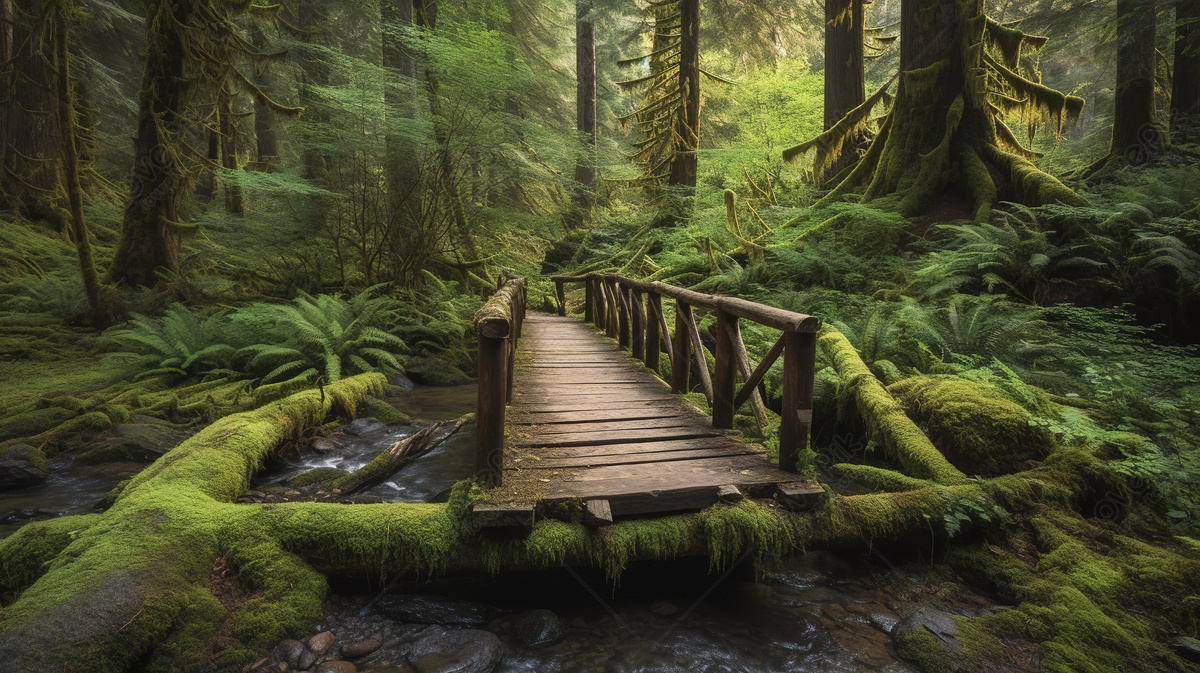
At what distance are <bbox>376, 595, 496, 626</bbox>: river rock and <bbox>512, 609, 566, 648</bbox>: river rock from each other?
0.76ft

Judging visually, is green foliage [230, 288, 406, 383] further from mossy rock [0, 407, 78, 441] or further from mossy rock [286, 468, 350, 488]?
mossy rock [286, 468, 350, 488]

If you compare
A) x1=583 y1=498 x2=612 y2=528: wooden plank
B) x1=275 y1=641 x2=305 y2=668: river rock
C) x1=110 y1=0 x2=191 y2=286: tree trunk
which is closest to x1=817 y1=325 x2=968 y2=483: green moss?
x1=583 y1=498 x2=612 y2=528: wooden plank

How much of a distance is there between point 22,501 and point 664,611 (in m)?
5.21

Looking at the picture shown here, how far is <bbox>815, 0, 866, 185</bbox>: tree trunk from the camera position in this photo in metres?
10.3

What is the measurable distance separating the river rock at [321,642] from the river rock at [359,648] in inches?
3.4

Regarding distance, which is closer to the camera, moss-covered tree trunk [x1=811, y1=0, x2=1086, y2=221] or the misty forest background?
the misty forest background

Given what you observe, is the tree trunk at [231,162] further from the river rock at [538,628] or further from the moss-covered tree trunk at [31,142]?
the river rock at [538,628]

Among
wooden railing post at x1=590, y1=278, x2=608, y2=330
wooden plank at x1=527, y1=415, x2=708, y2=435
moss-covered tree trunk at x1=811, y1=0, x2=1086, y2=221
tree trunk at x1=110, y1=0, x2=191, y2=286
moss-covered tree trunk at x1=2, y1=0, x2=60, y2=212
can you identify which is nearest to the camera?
wooden plank at x1=527, y1=415, x2=708, y2=435

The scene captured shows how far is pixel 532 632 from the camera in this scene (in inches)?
112

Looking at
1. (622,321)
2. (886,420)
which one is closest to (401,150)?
(622,321)

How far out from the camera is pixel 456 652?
2.64 meters

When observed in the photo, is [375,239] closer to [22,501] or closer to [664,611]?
[22,501]

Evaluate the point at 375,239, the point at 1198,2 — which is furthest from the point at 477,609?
the point at 1198,2

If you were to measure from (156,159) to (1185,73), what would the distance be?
17.8m
